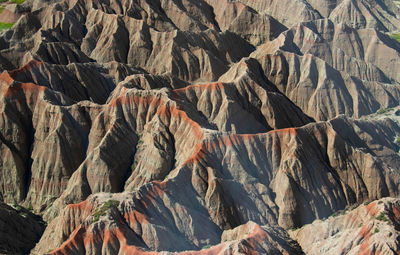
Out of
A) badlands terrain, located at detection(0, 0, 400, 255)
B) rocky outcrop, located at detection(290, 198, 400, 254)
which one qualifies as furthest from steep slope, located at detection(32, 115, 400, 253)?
rocky outcrop, located at detection(290, 198, 400, 254)

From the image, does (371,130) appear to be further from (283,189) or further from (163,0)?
(163,0)

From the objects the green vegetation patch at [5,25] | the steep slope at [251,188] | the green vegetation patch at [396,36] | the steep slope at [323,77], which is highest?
the green vegetation patch at [5,25]

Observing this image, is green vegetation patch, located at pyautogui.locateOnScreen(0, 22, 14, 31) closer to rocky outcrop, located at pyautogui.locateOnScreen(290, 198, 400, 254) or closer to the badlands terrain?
the badlands terrain

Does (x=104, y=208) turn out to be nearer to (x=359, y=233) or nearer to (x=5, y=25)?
(x=359, y=233)

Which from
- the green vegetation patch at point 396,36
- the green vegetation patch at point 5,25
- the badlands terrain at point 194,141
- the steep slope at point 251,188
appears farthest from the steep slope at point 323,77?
the green vegetation patch at point 5,25

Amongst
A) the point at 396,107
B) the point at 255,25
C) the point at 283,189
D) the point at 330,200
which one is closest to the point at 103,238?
the point at 283,189

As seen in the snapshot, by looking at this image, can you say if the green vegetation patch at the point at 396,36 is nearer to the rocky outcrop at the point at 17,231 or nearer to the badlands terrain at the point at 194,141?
the badlands terrain at the point at 194,141

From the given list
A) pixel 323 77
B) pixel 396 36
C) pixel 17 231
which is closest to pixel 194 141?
pixel 17 231
